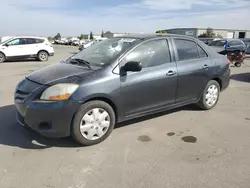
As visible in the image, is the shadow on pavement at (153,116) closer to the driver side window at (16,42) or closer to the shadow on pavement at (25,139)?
the shadow on pavement at (25,139)

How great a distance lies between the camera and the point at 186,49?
4613mm

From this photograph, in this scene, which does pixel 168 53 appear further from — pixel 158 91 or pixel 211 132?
pixel 211 132

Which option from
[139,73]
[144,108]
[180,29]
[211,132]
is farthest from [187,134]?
[180,29]

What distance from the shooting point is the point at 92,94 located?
338 cm

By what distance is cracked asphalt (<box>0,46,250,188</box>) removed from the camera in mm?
2723

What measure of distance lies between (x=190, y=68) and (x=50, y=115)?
8.65ft

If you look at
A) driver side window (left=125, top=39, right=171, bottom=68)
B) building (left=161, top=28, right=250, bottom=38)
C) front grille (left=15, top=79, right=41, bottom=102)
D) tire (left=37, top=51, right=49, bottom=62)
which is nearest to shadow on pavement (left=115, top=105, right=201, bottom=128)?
driver side window (left=125, top=39, right=171, bottom=68)

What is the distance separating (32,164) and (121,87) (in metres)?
1.58

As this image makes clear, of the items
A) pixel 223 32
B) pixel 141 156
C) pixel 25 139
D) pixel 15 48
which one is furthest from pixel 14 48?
pixel 223 32

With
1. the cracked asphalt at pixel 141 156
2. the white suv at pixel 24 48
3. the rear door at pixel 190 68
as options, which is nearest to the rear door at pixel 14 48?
the white suv at pixel 24 48

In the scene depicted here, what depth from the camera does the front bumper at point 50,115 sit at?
10.6 ft

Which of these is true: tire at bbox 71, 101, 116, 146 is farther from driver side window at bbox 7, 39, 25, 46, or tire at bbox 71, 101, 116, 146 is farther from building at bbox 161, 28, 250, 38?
building at bbox 161, 28, 250, 38

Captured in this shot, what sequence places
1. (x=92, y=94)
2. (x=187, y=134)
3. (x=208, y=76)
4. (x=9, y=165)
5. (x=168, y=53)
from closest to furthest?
(x=9, y=165), (x=92, y=94), (x=187, y=134), (x=168, y=53), (x=208, y=76)

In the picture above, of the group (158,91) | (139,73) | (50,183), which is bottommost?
(50,183)
